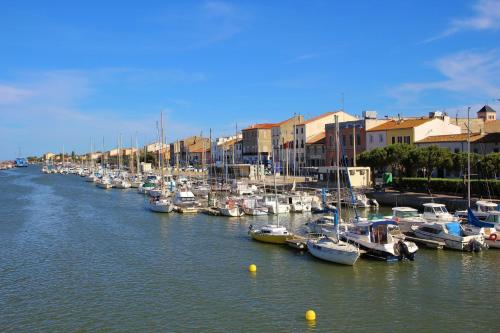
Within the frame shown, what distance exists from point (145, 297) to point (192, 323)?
16.1ft

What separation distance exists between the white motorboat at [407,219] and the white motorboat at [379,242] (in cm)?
511

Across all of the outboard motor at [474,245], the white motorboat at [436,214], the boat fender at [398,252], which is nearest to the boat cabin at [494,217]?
the white motorboat at [436,214]

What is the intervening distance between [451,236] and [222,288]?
18.6 m

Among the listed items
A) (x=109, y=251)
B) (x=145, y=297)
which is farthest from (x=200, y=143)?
(x=145, y=297)

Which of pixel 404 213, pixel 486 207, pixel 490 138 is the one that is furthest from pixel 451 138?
pixel 404 213

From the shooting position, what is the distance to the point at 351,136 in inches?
3627

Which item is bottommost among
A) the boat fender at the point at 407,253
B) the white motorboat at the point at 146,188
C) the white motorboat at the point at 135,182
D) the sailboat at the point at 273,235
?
the boat fender at the point at 407,253

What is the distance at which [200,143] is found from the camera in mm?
185250

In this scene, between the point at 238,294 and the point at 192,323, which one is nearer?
the point at 192,323

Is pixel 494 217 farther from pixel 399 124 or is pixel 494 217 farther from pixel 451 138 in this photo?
pixel 399 124

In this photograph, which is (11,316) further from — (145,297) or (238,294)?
(238,294)

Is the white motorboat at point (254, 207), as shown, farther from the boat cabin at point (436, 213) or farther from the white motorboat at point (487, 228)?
the white motorboat at point (487, 228)

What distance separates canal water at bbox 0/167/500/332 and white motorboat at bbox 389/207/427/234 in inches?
192

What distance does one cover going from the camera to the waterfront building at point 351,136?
90062 millimetres
